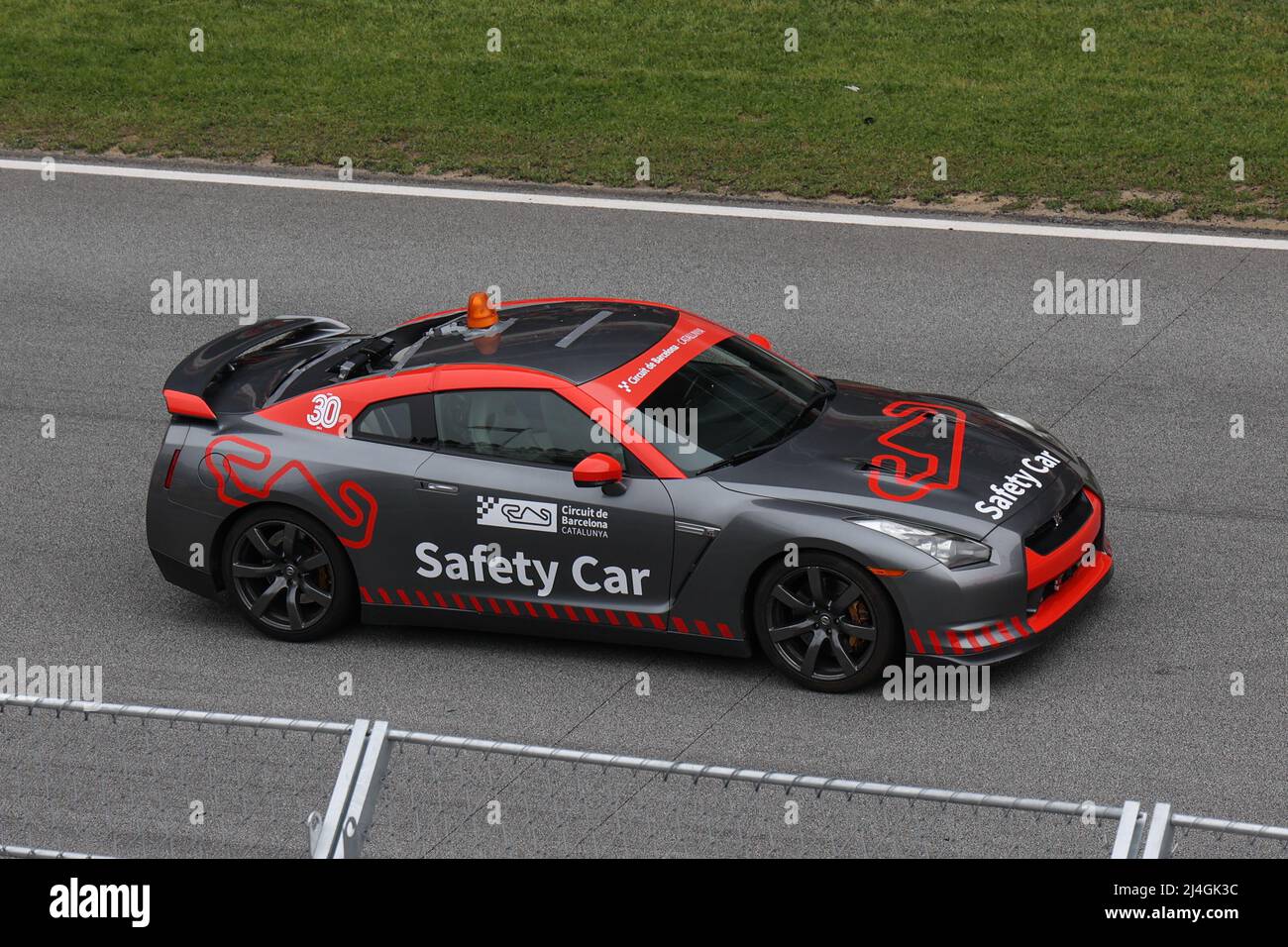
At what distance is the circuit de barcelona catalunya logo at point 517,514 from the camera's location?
824 cm

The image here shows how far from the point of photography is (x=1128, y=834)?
469 cm

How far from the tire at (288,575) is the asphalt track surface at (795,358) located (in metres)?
0.16

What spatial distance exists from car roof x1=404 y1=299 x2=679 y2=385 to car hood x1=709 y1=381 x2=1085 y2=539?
0.88 metres

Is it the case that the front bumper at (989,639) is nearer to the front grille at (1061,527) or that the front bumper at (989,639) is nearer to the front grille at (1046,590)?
the front grille at (1046,590)

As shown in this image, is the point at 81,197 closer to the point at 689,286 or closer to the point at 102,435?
the point at 102,435

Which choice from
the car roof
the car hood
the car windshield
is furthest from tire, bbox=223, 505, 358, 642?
the car hood

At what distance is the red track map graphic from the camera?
8547mm

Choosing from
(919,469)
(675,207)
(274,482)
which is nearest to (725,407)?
(919,469)

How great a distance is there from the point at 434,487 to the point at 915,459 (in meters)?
2.27

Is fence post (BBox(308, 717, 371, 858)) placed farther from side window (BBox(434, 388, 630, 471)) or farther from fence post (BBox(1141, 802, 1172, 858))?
side window (BBox(434, 388, 630, 471))

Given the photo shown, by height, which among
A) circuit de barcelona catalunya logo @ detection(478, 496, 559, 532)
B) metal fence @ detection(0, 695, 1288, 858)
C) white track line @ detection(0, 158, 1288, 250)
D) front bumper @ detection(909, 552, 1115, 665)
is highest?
white track line @ detection(0, 158, 1288, 250)

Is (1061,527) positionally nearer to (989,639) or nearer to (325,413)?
(989,639)

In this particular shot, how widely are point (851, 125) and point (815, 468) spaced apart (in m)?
8.12

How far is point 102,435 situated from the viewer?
36.9 ft
